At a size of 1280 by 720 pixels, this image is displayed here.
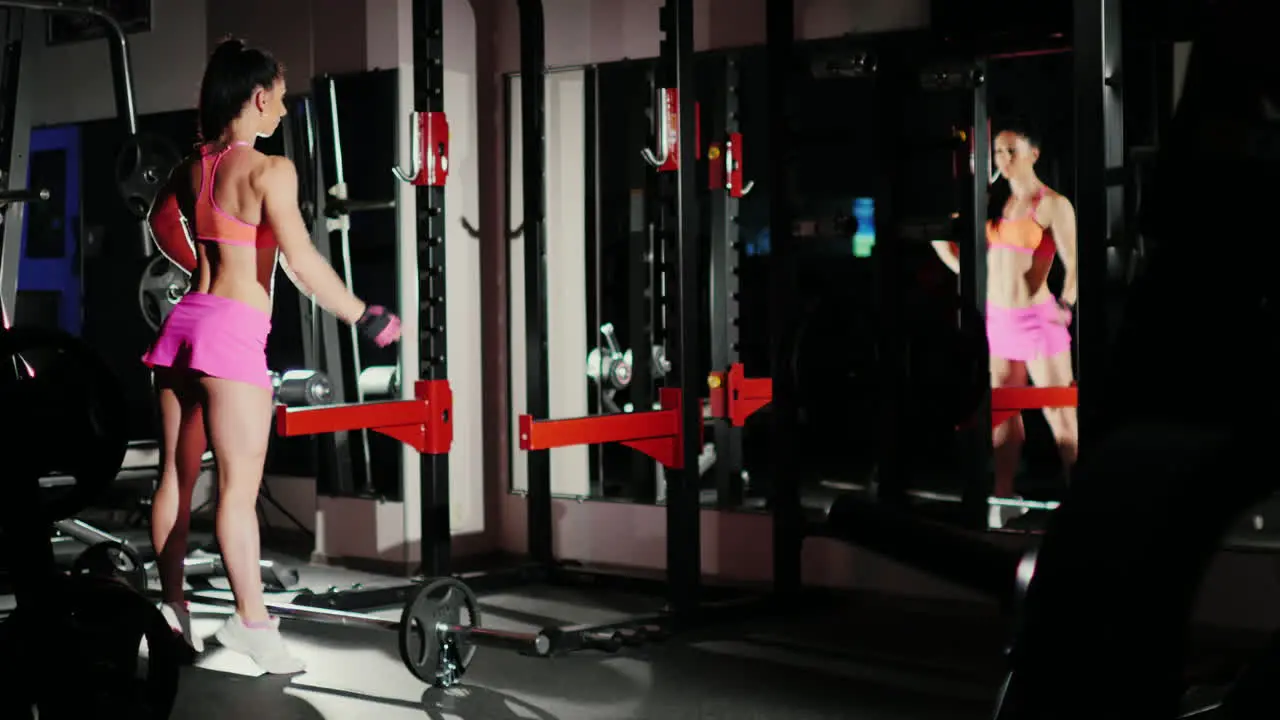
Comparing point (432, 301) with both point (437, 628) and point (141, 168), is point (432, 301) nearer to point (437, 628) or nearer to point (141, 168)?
point (437, 628)

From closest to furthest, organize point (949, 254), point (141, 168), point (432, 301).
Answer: point (432, 301) < point (141, 168) < point (949, 254)

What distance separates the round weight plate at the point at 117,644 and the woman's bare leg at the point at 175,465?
121 cm

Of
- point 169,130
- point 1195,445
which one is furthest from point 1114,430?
point 169,130

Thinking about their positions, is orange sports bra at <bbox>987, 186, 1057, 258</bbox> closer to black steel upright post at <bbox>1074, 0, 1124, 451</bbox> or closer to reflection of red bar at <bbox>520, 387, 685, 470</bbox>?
reflection of red bar at <bbox>520, 387, 685, 470</bbox>

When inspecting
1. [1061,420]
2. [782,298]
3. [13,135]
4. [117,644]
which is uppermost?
[13,135]

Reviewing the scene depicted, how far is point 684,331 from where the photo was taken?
4.16m

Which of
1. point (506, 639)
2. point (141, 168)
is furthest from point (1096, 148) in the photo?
point (141, 168)

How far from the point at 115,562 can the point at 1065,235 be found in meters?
3.85

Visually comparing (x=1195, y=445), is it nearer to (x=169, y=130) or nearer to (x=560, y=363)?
(x=560, y=363)

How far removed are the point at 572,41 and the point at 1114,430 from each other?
5.06 m

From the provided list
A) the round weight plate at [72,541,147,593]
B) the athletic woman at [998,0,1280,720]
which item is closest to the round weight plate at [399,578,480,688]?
the round weight plate at [72,541,147,593]

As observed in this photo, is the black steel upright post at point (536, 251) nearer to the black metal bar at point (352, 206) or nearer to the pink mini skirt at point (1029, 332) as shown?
the black metal bar at point (352, 206)

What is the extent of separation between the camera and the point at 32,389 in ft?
6.36

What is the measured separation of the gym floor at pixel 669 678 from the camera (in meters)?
3.22
